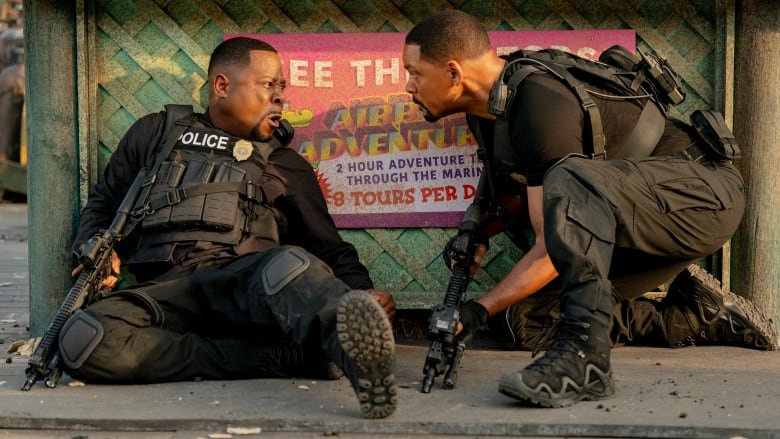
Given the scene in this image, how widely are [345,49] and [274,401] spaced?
1.77 meters

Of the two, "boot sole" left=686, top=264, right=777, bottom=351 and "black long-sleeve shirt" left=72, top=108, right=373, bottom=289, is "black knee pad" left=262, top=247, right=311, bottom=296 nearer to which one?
"black long-sleeve shirt" left=72, top=108, right=373, bottom=289

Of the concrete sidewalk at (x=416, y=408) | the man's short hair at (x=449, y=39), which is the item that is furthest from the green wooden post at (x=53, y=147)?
the man's short hair at (x=449, y=39)

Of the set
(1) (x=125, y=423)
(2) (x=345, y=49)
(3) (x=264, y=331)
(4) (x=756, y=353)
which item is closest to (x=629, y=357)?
(4) (x=756, y=353)

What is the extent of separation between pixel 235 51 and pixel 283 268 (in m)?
1.16

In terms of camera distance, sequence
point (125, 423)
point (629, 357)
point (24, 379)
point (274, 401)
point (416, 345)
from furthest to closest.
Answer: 1. point (416, 345)
2. point (629, 357)
3. point (24, 379)
4. point (274, 401)
5. point (125, 423)

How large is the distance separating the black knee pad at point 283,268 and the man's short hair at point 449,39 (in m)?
0.91

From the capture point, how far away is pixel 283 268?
13.0 ft

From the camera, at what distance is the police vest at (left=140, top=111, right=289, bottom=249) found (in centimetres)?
448

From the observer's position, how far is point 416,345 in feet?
16.3

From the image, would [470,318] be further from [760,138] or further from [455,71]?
[760,138]

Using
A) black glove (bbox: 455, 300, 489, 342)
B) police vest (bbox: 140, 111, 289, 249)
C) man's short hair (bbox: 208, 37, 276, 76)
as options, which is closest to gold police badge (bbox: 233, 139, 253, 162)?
police vest (bbox: 140, 111, 289, 249)

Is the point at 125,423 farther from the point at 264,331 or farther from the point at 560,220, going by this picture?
the point at 560,220

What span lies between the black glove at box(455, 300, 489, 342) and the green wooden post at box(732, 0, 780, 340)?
4.54ft

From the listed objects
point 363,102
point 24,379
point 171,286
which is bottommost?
point 24,379
